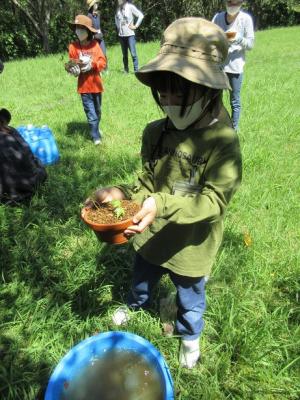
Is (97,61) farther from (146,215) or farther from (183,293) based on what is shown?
(146,215)

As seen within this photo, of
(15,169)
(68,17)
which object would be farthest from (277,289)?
(68,17)

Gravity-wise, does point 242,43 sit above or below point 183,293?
above

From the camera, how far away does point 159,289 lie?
238 centimetres

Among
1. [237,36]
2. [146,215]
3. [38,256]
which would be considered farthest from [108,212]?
[237,36]

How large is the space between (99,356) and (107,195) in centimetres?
78

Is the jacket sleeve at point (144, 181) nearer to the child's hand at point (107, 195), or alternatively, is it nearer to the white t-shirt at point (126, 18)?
the child's hand at point (107, 195)

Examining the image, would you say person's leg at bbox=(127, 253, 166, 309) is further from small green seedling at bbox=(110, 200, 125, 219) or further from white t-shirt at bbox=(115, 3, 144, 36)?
white t-shirt at bbox=(115, 3, 144, 36)

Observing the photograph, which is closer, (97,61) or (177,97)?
(177,97)

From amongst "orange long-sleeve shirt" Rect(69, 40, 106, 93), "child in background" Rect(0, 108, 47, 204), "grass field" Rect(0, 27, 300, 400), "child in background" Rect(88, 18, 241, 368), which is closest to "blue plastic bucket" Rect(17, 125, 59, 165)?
"grass field" Rect(0, 27, 300, 400)

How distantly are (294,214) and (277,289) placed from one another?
3.17 feet

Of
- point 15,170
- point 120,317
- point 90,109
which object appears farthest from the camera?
point 90,109

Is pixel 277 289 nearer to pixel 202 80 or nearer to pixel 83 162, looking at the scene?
pixel 202 80

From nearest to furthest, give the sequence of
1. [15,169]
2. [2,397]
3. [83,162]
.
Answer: [2,397] < [15,169] < [83,162]

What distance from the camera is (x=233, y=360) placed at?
1.99 metres
